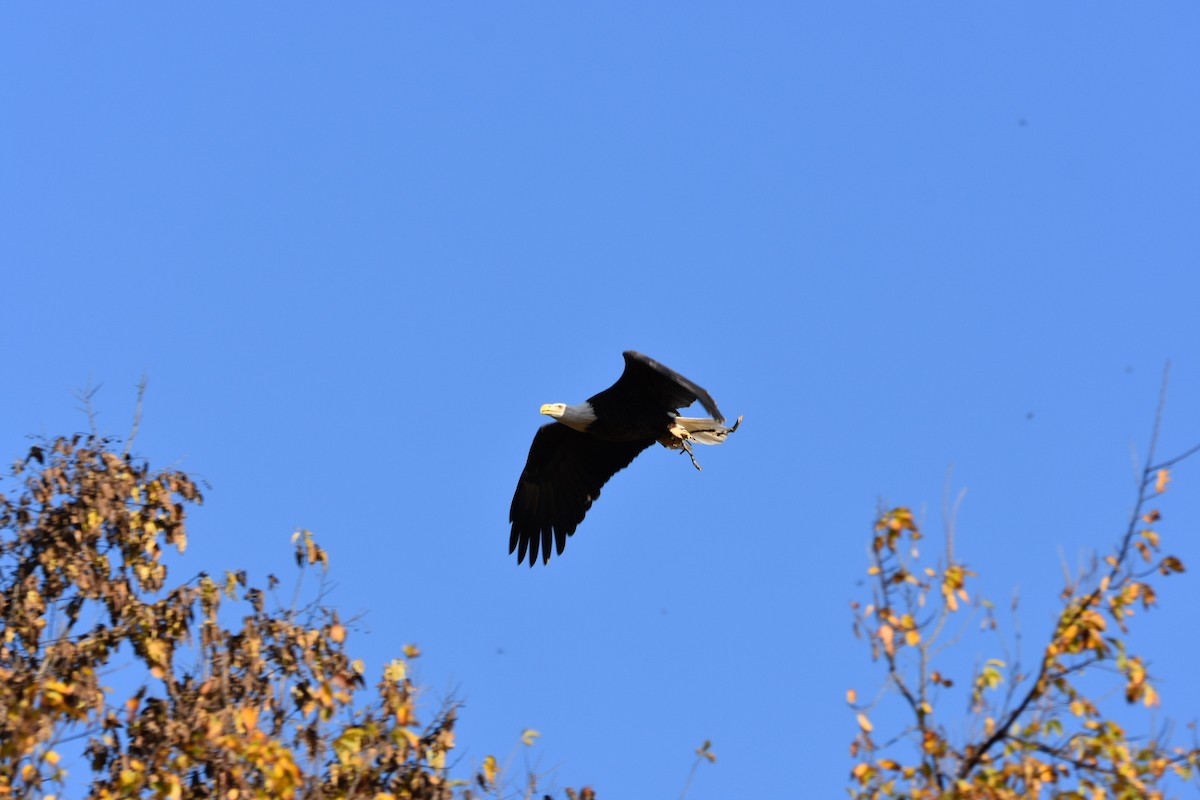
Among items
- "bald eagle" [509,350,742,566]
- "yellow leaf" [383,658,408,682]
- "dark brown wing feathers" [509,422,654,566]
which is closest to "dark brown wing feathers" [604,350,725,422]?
"bald eagle" [509,350,742,566]

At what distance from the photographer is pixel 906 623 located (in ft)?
16.8

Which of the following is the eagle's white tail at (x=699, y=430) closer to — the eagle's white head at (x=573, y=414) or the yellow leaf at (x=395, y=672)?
the eagle's white head at (x=573, y=414)

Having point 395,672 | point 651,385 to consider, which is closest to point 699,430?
point 651,385

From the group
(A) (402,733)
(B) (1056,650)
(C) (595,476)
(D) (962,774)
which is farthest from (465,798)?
(C) (595,476)

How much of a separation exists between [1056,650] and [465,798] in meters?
2.05

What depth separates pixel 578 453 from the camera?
1096cm

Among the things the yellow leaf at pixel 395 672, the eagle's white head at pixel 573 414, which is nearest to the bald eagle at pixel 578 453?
the eagle's white head at pixel 573 414

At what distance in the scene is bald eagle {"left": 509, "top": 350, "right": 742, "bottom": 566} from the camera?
33.3ft

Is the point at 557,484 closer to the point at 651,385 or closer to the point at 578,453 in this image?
the point at 578,453

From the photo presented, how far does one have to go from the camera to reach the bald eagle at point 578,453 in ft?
33.3

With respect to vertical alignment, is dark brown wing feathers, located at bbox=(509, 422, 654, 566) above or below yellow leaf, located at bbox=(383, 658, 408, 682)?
above

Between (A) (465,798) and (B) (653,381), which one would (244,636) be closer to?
(A) (465,798)

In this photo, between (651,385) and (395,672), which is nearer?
(395,672)

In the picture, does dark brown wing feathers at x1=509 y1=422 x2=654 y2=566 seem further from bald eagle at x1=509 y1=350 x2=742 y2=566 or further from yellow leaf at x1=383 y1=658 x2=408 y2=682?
yellow leaf at x1=383 y1=658 x2=408 y2=682
